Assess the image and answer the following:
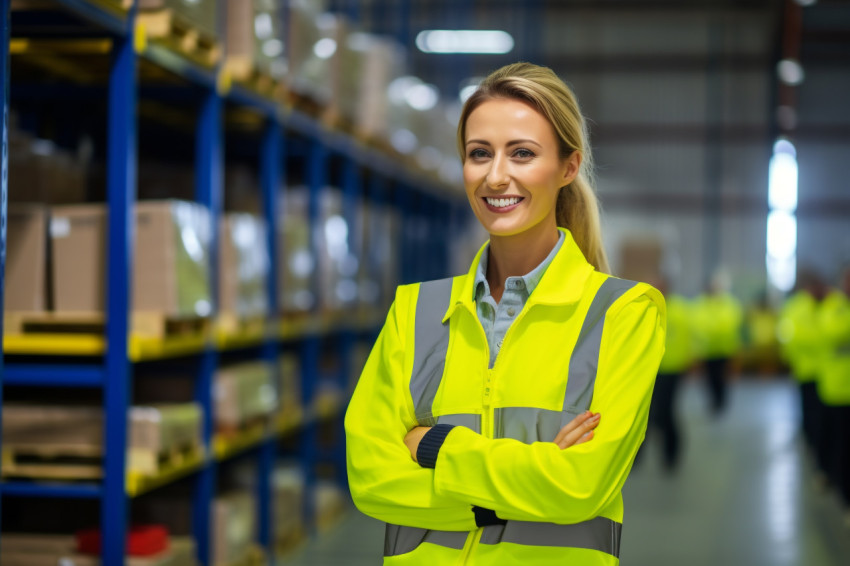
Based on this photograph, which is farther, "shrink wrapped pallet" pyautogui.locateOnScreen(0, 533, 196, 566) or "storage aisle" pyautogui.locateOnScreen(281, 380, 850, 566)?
"storage aisle" pyautogui.locateOnScreen(281, 380, 850, 566)

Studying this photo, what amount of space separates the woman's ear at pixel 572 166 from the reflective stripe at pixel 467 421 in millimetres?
595

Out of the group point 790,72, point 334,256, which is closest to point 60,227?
point 334,256

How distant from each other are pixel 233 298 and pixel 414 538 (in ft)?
12.5

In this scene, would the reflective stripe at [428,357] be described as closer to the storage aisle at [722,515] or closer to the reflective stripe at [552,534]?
the reflective stripe at [552,534]

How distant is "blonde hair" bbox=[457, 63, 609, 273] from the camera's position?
2188mm

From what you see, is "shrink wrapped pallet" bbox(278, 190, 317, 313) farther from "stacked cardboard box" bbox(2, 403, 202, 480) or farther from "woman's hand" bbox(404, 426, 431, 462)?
"woman's hand" bbox(404, 426, 431, 462)

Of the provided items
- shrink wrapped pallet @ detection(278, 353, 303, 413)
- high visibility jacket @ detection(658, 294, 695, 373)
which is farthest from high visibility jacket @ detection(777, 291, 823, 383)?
shrink wrapped pallet @ detection(278, 353, 303, 413)

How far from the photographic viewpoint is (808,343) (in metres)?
9.84

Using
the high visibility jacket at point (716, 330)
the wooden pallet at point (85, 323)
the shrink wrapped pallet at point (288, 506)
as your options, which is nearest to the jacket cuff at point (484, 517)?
the wooden pallet at point (85, 323)

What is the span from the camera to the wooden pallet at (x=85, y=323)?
4.47m

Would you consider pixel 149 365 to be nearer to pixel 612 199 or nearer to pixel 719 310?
pixel 719 310

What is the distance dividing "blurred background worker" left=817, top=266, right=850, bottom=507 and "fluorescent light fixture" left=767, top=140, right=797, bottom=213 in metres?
15.5

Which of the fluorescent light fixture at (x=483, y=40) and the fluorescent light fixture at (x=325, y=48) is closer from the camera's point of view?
the fluorescent light fixture at (x=325, y=48)

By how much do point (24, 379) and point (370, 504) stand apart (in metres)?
2.73
